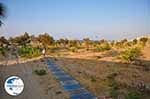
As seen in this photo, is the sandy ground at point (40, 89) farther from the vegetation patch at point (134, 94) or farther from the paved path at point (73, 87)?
the vegetation patch at point (134, 94)

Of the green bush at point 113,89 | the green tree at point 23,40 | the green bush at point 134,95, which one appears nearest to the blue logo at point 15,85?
the green bush at point 113,89

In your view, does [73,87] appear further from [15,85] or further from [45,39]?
[45,39]

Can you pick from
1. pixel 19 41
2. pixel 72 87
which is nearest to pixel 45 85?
pixel 72 87

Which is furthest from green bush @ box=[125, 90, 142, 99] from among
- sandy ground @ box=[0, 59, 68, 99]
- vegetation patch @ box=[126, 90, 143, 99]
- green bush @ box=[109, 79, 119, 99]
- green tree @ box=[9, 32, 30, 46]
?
green tree @ box=[9, 32, 30, 46]

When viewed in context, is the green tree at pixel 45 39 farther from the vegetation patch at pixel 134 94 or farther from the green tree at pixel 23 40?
the vegetation patch at pixel 134 94

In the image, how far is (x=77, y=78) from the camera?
678 inches

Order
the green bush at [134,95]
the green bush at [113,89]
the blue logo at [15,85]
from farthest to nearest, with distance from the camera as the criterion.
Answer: the green bush at [113,89] → the green bush at [134,95] → the blue logo at [15,85]

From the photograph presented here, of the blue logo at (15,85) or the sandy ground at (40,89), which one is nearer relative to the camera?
the blue logo at (15,85)

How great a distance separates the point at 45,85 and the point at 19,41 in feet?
141

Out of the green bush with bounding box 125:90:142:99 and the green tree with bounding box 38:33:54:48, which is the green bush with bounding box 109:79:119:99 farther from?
the green tree with bounding box 38:33:54:48

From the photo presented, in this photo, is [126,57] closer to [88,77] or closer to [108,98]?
[88,77]

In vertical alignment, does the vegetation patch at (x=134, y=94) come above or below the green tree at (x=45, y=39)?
below

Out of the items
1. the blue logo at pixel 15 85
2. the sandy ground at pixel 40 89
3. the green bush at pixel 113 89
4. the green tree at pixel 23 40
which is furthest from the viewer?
the green tree at pixel 23 40

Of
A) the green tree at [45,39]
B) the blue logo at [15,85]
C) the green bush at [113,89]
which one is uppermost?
the green tree at [45,39]
